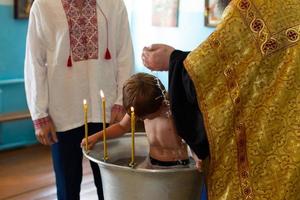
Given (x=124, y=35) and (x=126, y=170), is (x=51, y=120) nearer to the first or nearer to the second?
(x=124, y=35)

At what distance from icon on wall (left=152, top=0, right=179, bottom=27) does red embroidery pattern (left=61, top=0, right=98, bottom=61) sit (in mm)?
2104

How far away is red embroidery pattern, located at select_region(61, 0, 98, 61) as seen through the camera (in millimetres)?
1667

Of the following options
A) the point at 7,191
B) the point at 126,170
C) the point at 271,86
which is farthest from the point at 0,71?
the point at 271,86

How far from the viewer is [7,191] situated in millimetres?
2824

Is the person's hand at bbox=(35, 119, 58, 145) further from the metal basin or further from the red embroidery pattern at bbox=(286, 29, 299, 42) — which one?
the red embroidery pattern at bbox=(286, 29, 299, 42)

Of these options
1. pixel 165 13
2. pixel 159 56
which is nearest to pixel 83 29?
pixel 159 56

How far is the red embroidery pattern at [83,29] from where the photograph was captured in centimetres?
167

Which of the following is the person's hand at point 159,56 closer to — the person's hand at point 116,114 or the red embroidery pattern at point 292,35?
the red embroidery pattern at point 292,35

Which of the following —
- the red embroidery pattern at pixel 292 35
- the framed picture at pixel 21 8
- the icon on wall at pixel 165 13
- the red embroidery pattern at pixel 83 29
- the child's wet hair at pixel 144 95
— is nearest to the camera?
the red embroidery pattern at pixel 292 35

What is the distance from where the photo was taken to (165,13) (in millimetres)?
3812

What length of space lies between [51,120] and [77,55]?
259mm

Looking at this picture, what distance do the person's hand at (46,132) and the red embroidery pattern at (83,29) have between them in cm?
26

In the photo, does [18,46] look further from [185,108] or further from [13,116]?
[185,108]

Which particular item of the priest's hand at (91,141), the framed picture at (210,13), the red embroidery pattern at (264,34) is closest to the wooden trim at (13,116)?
the framed picture at (210,13)
